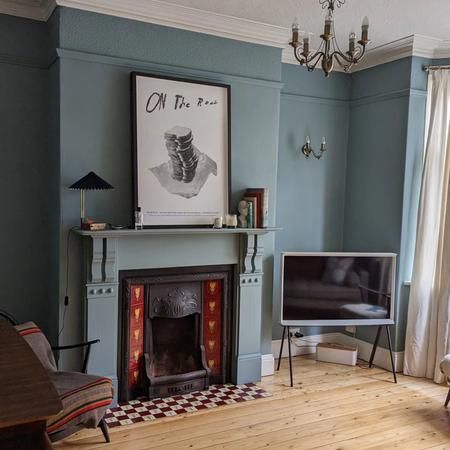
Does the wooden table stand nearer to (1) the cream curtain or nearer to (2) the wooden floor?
(2) the wooden floor

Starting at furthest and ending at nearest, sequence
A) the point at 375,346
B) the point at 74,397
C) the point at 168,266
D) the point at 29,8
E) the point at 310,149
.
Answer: the point at 310,149 → the point at 375,346 → the point at 168,266 → the point at 29,8 → the point at 74,397

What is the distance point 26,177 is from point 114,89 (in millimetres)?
925

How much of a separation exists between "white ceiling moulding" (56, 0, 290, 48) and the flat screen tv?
1.79 m

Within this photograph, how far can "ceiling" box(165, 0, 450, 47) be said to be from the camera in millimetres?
3420

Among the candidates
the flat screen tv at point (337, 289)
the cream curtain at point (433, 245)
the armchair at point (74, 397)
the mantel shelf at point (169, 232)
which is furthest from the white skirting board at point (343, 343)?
the armchair at point (74, 397)

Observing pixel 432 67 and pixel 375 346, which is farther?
pixel 375 346

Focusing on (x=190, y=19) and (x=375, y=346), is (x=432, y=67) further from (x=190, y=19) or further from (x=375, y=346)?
(x=375, y=346)

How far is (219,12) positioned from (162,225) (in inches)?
63.9

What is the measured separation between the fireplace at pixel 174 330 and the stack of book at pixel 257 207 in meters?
0.42

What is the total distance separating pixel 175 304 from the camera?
3.82m

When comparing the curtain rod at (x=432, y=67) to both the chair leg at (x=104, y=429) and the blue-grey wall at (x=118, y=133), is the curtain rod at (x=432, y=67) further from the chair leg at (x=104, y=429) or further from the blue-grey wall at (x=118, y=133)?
the chair leg at (x=104, y=429)

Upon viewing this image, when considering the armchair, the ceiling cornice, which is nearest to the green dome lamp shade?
the armchair

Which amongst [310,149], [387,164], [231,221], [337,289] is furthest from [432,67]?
[231,221]

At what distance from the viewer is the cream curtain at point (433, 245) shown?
4.18 metres
